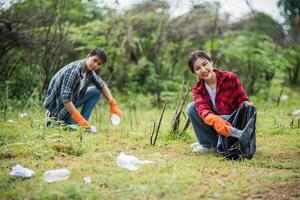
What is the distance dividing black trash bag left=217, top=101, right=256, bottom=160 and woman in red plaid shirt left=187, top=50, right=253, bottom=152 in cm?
10

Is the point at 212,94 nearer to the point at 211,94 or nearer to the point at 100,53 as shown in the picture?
the point at 211,94

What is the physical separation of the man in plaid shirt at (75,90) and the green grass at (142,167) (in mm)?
521

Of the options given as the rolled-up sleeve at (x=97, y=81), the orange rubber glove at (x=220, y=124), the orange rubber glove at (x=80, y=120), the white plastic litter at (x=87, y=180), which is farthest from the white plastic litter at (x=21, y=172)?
the rolled-up sleeve at (x=97, y=81)

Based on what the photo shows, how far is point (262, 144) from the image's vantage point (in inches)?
164

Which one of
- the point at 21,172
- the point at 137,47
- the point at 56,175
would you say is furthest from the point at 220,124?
the point at 137,47

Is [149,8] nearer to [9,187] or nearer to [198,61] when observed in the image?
[198,61]

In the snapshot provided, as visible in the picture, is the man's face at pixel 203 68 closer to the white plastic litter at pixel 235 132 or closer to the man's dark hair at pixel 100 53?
the white plastic litter at pixel 235 132

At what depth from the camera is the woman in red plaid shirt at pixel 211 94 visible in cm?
368

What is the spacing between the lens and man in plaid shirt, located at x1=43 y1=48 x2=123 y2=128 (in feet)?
15.6

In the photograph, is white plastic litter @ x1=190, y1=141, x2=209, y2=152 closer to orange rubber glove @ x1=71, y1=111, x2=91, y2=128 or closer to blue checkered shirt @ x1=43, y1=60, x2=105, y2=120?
orange rubber glove @ x1=71, y1=111, x2=91, y2=128

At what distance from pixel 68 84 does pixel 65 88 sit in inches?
2.2

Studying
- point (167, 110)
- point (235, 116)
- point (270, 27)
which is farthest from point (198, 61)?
point (270, 27)

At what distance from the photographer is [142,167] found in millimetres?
3012

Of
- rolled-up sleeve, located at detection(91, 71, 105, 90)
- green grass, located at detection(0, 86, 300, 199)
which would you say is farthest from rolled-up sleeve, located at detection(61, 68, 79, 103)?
green grass, located at detection(0, 86, 300, 199)
